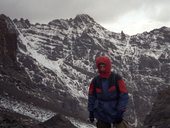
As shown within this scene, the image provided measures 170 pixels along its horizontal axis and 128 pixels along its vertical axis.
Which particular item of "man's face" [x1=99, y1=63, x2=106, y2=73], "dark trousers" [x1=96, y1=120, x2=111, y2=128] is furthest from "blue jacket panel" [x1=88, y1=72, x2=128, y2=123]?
"man's face" [x1=99, y1=63, x2=106, y2=73]

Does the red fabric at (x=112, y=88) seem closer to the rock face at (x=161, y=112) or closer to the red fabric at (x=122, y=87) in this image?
the red fabric at (x=122, y=87)

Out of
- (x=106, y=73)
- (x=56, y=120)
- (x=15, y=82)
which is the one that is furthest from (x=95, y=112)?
(x=15, y=82)

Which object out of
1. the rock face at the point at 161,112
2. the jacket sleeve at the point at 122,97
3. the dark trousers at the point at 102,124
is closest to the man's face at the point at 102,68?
the jacket sleeve at the point at 122,97

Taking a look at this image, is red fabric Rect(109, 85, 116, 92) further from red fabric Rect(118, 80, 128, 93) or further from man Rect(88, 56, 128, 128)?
red fabric Rect(118, 80, 128, 93)

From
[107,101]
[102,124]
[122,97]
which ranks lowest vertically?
[102,124]

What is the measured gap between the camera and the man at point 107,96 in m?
13.2

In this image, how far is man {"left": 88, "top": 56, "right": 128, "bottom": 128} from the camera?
1318cm

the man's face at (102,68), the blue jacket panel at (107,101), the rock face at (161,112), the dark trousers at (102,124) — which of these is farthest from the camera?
the rock face at (161,112)

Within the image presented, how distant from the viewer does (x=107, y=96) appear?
1341 cm

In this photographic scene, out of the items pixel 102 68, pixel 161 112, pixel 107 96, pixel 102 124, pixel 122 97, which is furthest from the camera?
pixel 161 112

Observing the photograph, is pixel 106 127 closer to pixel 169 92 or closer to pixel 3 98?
pixel 169 92

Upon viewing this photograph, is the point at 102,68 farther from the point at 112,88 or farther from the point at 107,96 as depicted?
the point at 107,96

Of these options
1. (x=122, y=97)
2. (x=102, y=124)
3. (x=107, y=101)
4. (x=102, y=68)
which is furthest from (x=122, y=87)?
(x=102, y=124)

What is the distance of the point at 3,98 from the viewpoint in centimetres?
13838
